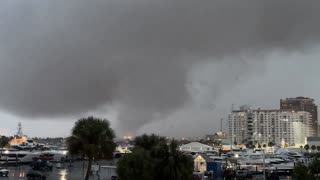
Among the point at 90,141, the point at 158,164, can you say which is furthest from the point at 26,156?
the point at 158,164

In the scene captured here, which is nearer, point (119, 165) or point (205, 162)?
point (119, 165)

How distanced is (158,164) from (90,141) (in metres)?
16.1

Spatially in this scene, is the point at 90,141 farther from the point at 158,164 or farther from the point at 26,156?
the point at 26,156

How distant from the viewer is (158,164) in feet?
98.1

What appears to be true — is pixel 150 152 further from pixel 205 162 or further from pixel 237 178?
pixel 205 162

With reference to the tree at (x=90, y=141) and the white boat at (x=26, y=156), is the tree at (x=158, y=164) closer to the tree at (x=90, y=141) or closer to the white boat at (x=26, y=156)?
the tree at (x=90, y=141)

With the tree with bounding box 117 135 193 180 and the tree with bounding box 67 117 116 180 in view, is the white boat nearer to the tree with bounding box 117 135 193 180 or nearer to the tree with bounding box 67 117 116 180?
the tree with bounding box 67 117 116 180

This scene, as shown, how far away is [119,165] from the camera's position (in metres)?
34.1

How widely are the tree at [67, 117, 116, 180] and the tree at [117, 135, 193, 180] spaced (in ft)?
34.5

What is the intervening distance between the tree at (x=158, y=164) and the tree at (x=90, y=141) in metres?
10.5

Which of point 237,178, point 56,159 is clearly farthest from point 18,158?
point 237,178

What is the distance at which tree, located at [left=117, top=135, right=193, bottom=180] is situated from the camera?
2905 cm

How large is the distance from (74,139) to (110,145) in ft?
12.7

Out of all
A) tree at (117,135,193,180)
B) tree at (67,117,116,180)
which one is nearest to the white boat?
tree at (67,117,116,180)
